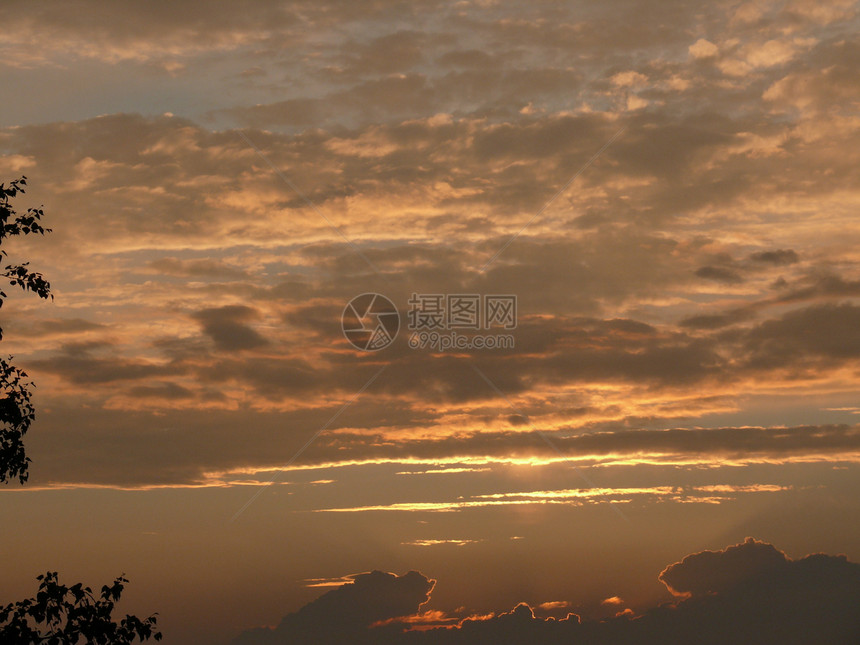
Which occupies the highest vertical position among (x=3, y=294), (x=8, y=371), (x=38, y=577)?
(x=3, y=294)

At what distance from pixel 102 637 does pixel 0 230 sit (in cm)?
1188

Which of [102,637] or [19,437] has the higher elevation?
[19,437]

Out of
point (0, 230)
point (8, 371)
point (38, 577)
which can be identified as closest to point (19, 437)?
point (8, 371)

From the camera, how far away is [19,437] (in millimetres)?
25344

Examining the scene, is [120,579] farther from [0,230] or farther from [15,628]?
[0,230]

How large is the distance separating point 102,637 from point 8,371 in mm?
8149

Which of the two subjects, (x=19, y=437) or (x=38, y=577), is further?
(x=19, y=437)

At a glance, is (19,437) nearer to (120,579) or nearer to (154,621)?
(120,579)

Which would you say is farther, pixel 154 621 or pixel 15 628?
pixel 154 621

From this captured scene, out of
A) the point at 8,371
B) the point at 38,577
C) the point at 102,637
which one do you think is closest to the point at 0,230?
the point at 8,371

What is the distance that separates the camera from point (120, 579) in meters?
24.8

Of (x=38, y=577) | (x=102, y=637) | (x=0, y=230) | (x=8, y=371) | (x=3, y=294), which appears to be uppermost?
(x=0, y=230)

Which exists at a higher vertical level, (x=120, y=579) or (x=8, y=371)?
(x=8, y=371)

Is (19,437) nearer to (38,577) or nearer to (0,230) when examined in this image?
(38,577)
